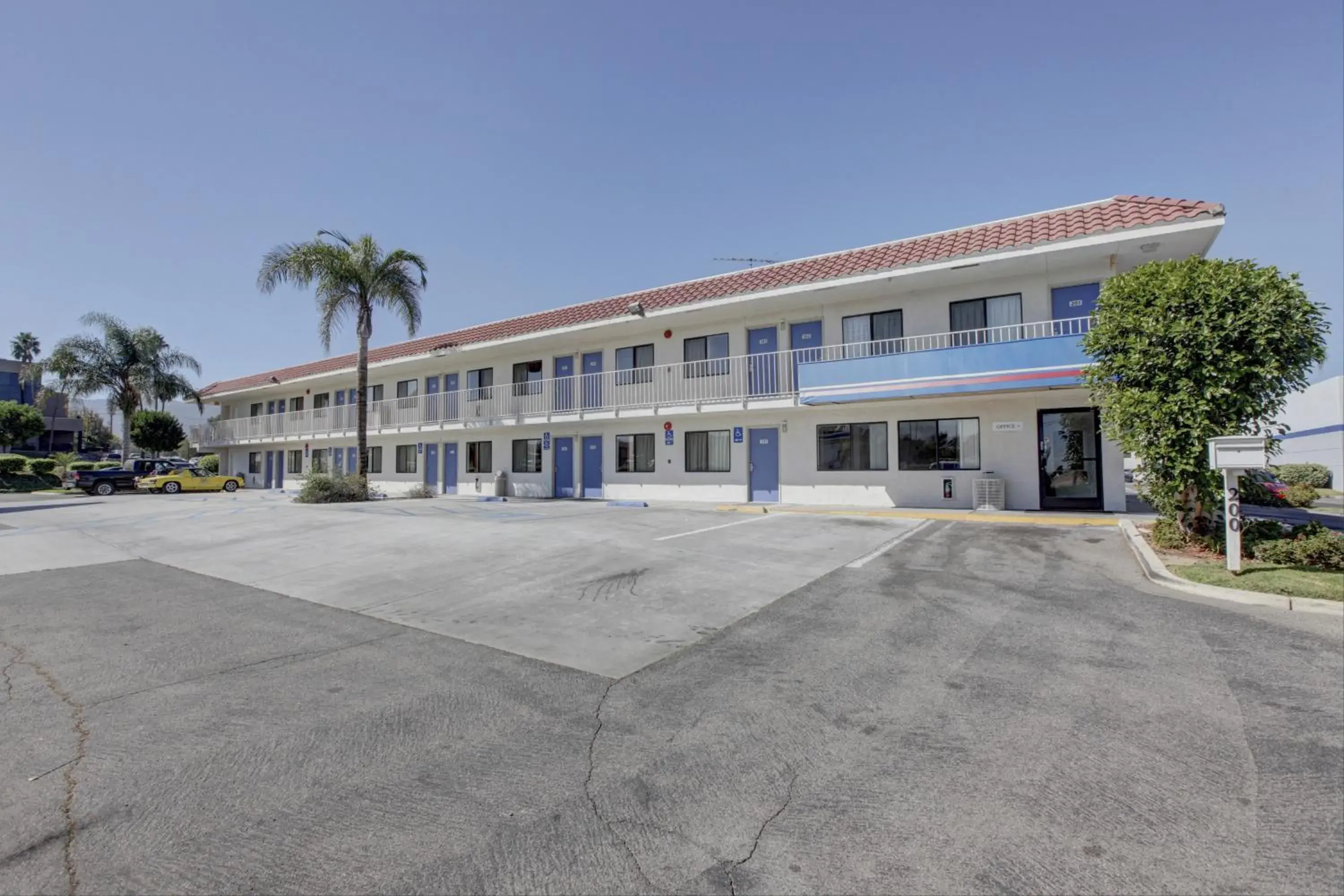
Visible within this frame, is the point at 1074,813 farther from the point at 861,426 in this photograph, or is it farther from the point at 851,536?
the point at 861,426

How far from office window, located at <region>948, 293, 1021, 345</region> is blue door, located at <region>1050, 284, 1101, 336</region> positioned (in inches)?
30.6

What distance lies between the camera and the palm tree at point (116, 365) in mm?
34344

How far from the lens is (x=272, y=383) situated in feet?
116

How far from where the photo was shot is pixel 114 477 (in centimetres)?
3055

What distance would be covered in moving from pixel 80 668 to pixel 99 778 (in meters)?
2.48

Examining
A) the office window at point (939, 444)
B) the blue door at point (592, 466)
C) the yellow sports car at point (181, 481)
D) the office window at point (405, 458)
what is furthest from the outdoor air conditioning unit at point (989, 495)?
the yellow sports car at point (181, 481)

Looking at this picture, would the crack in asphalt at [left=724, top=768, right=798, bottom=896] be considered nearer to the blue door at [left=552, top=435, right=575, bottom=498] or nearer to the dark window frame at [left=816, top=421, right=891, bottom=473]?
the dark window frame at [left=816, top=421, right=891, bottom=473]

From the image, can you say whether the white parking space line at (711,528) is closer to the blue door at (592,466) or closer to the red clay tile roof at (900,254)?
the red clay tile roof at (900,254)

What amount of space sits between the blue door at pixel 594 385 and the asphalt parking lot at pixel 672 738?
1441cm

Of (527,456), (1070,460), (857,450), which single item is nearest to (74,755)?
(857,450)

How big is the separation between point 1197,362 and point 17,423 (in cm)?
6630

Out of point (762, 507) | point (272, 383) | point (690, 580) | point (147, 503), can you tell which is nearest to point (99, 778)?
point (690, 580)

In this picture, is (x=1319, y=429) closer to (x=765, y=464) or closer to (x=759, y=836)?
(x=765, y=464)

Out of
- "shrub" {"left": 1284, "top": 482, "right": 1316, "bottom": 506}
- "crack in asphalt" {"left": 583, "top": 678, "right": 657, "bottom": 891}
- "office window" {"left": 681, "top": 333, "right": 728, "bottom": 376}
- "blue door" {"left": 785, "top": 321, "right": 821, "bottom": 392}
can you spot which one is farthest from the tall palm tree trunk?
"shrub" {"left": 1284, "top": 482, "right": 1316, "bottom": 506}
